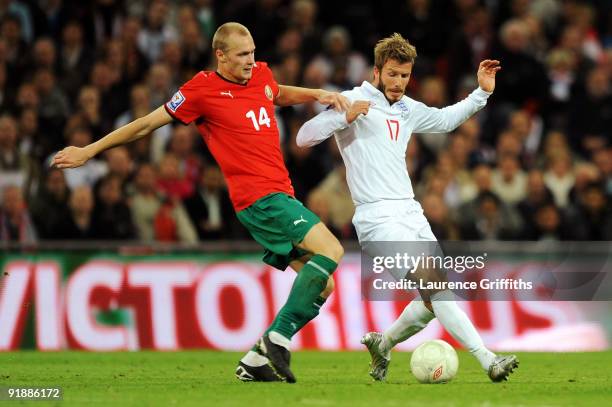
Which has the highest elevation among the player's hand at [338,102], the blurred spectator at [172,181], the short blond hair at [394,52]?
the short blond hair at [394,52]

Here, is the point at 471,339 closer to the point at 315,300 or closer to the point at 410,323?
the point at 410,323

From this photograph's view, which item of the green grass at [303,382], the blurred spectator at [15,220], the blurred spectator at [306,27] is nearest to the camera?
the green grass at [303,382]

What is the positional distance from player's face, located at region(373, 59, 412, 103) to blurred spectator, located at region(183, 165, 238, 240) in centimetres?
640

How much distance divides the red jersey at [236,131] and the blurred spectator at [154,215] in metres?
6.02

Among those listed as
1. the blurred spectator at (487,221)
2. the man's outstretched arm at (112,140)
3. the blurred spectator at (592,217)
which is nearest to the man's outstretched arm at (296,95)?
the man's outstretched arm at (112,140)

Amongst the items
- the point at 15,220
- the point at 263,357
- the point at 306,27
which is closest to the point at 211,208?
the point at 15,220

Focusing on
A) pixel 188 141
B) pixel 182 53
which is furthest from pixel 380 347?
pixel 182 53

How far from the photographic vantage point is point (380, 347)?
33.8ft

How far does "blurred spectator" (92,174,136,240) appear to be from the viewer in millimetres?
15742

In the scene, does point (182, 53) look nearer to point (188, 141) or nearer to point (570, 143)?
point (188, 141)

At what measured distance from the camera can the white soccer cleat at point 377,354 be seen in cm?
1029

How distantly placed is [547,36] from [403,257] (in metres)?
11.5

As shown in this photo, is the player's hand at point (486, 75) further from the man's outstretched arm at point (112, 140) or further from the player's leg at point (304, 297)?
the man's outstretched arm at point (112, 140)

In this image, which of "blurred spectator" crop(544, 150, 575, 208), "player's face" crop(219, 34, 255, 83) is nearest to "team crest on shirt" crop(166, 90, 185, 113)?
"player's face" crop(219, 34, 255, 83)
